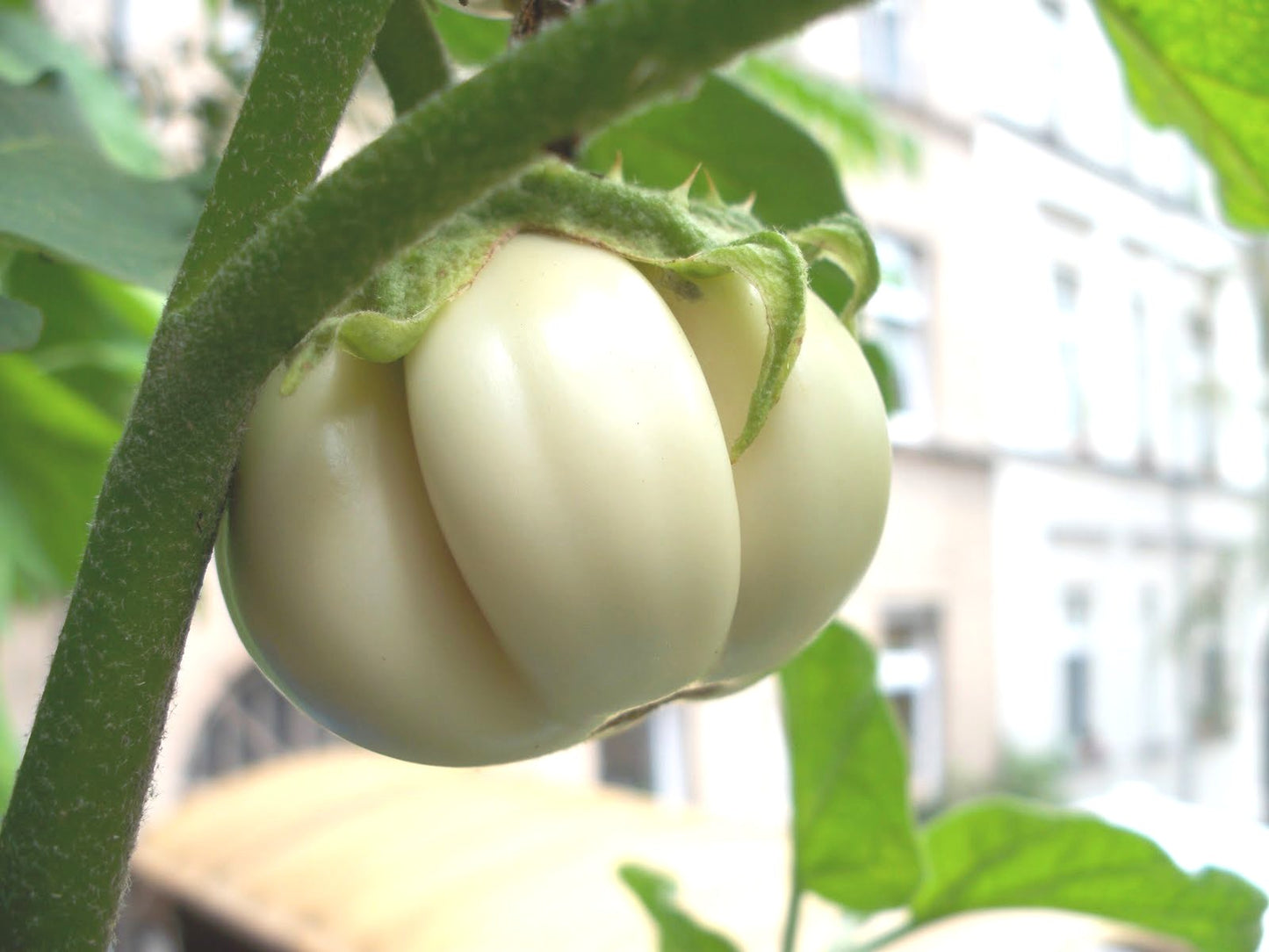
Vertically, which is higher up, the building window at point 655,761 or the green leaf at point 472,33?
the green leaf at point 472,33

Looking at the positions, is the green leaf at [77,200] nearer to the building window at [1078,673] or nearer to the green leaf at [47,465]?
the green leaf at [47,465]

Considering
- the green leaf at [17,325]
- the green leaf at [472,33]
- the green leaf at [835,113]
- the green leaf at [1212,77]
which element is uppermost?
the green leaf at [835,113]

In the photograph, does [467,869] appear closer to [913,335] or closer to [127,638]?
[127,638]

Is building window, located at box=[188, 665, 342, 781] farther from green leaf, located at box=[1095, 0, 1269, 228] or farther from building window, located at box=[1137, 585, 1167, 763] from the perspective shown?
building window, located at box=[1137, 585, 1167, 763]

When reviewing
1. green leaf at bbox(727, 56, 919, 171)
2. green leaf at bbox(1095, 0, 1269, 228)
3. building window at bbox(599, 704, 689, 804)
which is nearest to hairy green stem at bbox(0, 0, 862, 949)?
green leaf at bbox(1095, 0, 1269, 228)

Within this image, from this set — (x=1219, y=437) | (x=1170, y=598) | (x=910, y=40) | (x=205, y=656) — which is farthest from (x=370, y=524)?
(x=1219, y=437)

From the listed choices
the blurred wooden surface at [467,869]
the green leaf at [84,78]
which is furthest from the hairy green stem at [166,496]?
the blurred wooden surface at [467,869]

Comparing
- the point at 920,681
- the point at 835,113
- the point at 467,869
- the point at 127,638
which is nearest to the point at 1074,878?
the point at 127,638
